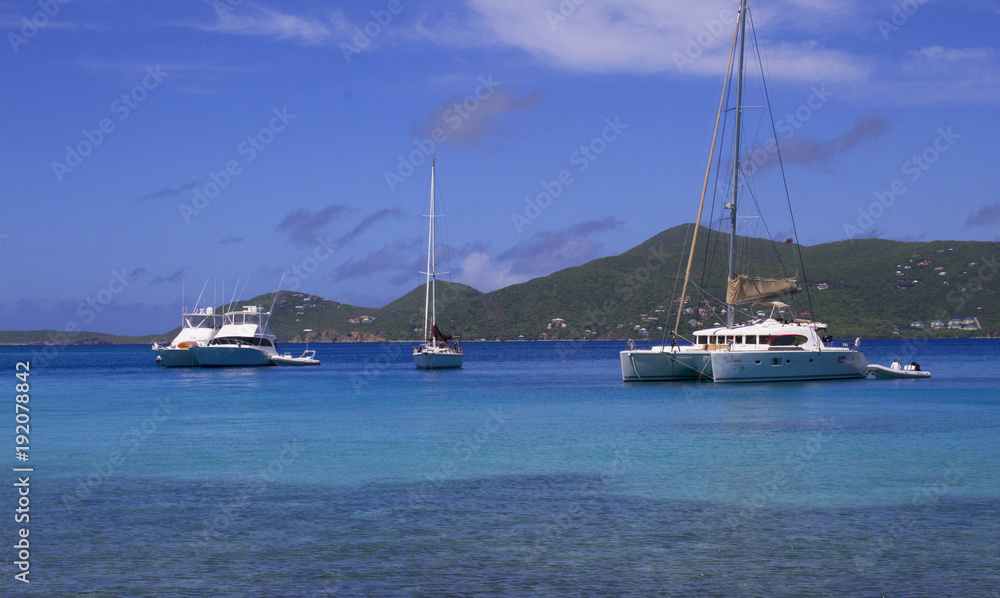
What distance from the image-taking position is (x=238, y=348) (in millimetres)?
80062

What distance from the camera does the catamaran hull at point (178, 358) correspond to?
3241 inches

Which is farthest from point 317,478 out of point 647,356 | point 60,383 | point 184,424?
point 60,383

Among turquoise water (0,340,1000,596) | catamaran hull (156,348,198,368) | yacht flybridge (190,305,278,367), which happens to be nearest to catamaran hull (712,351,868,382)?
turquoise water (0,340,1000,596)

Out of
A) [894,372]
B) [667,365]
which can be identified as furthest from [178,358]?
[894,372]

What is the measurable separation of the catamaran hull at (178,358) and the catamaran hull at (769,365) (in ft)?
180

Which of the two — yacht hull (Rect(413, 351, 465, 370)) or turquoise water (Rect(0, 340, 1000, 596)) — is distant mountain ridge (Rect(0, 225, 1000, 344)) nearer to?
yacht hull (Rect(413, 351, 465, 370))

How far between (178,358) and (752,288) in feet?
190

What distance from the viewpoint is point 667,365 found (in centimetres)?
4591

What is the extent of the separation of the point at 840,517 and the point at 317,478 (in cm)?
999

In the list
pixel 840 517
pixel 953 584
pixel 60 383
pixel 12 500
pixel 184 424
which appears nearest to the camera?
pixel 953 584

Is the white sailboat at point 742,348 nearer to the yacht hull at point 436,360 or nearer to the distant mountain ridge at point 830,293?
the yacht hull at point 436,360

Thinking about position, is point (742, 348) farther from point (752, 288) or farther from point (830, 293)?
point (830, 293)

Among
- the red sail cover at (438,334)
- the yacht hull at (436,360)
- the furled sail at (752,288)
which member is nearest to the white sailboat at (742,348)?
the furled sail at (752,288)

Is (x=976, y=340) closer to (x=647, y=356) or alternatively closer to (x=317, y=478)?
(x=647, y=356)
